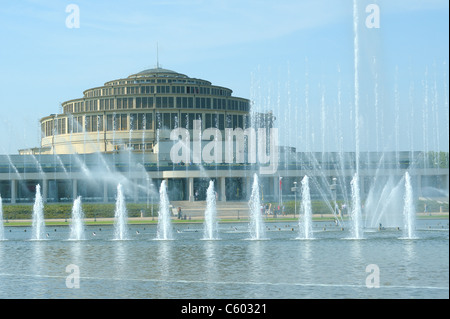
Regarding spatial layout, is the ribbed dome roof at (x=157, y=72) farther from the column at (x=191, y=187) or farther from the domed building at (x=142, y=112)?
the column at (x=191, y=187)

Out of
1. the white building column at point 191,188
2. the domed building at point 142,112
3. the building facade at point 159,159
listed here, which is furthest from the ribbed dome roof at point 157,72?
the white building column at point 191,188

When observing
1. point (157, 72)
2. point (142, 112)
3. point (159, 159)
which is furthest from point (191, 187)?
point (157, 72)

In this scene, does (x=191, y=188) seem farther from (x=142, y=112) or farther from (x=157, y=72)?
(x=157, y=72)

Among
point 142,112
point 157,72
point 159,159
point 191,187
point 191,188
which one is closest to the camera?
point 191,188

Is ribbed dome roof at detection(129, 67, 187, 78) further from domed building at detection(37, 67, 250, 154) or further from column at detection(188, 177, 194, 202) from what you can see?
column at detection(188, 177, 194, 202)

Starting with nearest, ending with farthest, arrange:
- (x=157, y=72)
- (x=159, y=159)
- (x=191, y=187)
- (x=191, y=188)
Result: (x=191, y=188) < (x=191, y=187) < (x=159, y=159) < (x=157, y=72)

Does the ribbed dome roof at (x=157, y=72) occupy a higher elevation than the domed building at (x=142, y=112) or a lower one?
higher

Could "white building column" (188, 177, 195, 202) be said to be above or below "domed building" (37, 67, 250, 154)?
below

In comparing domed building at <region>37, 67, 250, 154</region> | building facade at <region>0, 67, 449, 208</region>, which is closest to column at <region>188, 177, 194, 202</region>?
building facade at <region>0, 67, 449, 208</region>

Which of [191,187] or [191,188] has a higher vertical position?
[191,187]

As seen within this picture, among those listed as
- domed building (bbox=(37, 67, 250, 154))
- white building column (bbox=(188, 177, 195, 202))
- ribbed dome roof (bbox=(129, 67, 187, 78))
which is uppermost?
ribbed dome roof (bbox=(129, 67, 187, 78))

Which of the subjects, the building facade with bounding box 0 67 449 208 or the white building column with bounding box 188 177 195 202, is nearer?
the white building column with bounding box 188 177 195 202

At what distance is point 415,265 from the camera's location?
71.8 feet

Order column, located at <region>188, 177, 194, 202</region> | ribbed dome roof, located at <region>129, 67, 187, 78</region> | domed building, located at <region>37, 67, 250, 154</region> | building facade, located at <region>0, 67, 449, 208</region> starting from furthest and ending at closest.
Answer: ribbed dome roof, located at <region>129, 67, 187, 78</region>
domed building, located at <region>37, 67, 250, 154</region>
building facade, located at <region>0, 67, 449, 208</region>
column, located at <region>188, 177, 194, 202</region>
